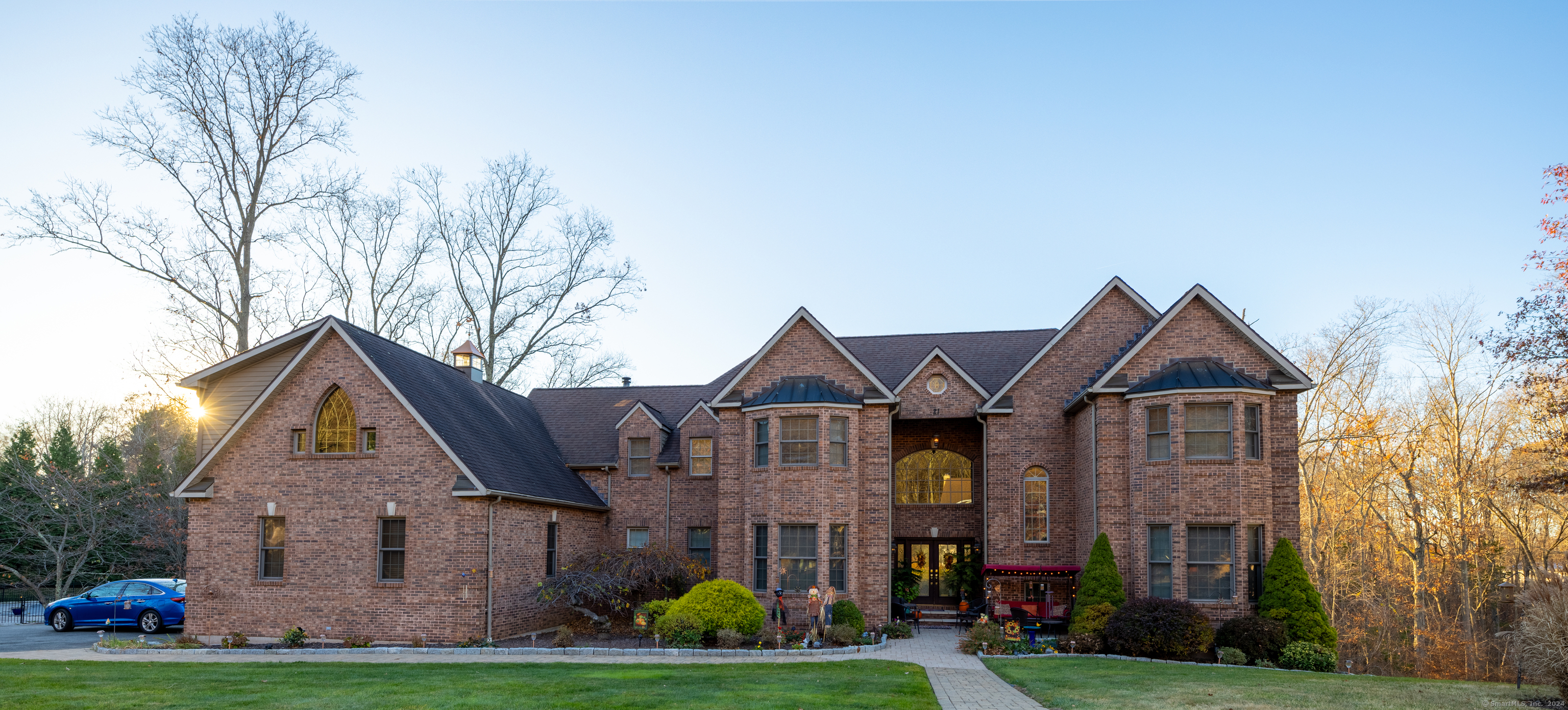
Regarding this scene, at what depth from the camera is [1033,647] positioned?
1989cm

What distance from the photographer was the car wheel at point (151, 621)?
23781mm

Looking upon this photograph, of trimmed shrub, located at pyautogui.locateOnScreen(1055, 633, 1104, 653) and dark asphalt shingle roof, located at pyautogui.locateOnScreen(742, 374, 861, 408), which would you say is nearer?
trimmed shrub, located at pyautogui.locateOnScreen(1055, 633, 1104, 653)

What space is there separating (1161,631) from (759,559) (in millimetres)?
9215

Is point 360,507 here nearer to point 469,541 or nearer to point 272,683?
point 469,541

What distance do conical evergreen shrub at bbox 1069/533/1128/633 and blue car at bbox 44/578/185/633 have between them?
20678 mm

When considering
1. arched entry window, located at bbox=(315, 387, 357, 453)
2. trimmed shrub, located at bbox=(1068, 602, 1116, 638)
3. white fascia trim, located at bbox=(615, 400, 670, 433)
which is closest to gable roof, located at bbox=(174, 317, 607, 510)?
arched entry window, located at bbox=(315, 387, 357, 453)

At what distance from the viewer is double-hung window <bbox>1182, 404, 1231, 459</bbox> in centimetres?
2075

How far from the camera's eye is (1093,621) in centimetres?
2020

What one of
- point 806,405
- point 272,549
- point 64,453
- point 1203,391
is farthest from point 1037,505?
point 64,453

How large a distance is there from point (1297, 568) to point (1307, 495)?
19962mm

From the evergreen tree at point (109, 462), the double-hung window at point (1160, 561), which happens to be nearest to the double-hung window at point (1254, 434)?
the double-hung window at point (1160, 561)

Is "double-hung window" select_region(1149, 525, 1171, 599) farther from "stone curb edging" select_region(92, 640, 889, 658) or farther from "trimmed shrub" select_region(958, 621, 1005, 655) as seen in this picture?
"stone curb edging" select_region(92, 640, 889, 658)

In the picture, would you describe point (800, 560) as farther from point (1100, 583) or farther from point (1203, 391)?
point (1203, 391)

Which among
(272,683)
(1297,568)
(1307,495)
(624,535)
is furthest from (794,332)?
(1307,495)
